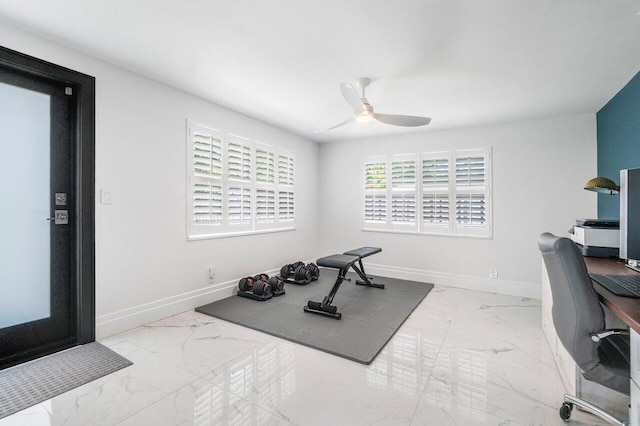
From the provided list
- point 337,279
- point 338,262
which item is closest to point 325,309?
point 337,279

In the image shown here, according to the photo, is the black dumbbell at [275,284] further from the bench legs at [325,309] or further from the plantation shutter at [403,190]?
the plantation shutter at [403,190]

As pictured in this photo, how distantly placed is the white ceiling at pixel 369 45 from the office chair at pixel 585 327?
5.09 feet

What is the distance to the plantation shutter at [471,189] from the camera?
429 cm

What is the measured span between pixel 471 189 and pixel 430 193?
58 cm

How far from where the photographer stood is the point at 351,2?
1805 millimetres

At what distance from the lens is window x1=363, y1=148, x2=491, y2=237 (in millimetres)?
4328

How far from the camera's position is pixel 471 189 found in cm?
436

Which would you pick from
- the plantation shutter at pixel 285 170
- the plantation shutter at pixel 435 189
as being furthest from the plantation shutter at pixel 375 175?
the plantation shutter at pixel 285 170

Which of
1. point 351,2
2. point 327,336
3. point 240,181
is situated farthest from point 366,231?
point 351,2

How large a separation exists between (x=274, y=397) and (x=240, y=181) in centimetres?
280

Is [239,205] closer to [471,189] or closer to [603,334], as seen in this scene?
[471,189]

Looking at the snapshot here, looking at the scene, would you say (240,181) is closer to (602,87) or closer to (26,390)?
(26,390)

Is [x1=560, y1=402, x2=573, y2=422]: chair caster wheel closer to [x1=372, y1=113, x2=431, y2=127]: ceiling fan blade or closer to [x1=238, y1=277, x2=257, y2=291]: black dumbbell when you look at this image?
[x1=372, y1=113, x2=431, y2=127]: ceiling fan blade

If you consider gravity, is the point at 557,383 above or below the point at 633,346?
below
